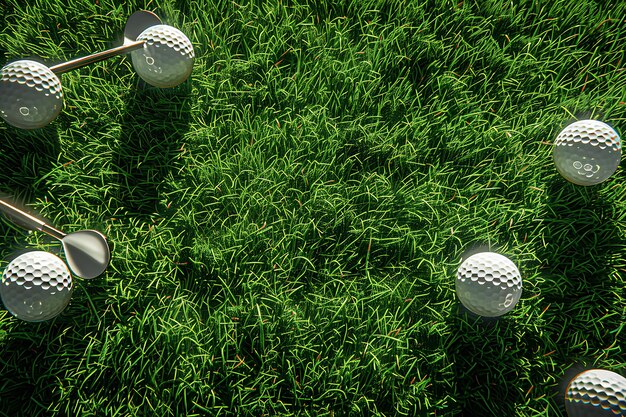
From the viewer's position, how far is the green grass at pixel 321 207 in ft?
6.50

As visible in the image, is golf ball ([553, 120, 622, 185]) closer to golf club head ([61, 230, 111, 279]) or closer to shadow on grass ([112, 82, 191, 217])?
shadow on grass ([112, 82, 191, 217])

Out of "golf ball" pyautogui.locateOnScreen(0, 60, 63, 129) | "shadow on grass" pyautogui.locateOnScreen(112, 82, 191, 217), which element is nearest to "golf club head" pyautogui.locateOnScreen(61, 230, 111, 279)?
"shadow on grass" pyautogui.locateOnScreen(112, 82, 191, 217)

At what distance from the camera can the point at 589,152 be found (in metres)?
2.06

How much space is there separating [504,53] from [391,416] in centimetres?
186

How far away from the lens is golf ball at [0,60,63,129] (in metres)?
1.98

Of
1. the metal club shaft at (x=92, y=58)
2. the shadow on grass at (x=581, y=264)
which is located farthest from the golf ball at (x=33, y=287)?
the shadow on grass at (x=581, y=264)

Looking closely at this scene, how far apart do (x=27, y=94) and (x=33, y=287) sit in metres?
0.81

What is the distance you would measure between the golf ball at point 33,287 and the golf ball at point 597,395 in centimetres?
208

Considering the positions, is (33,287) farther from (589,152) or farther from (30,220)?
(589,152)

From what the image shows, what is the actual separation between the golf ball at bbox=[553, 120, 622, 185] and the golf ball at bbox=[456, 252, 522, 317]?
0.56 metres

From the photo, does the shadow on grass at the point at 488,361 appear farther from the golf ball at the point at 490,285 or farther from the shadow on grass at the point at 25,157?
the shadow on grass at the point at 25,157

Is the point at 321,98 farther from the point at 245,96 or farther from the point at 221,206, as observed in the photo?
the point at 221,206

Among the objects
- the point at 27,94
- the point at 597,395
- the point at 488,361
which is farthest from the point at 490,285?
the point at 27,94

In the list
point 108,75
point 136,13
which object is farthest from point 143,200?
point 136,13
